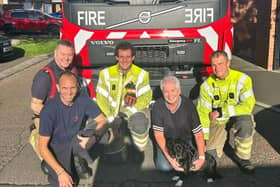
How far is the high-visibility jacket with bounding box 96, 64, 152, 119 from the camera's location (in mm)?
4250

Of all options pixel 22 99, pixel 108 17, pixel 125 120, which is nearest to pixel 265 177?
pixel 125 120

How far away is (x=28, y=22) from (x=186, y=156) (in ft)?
72.3

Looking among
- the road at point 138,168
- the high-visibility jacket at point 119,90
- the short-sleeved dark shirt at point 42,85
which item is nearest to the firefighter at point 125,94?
the high-visibility jacket at point 119,90

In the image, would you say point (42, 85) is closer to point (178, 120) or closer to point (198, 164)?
point (178, 120)

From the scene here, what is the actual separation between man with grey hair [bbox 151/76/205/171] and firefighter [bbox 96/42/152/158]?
0.43 metres

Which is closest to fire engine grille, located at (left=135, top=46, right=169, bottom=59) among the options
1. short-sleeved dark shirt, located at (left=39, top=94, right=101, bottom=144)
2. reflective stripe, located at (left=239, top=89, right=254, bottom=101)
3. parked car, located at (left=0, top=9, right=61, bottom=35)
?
reflective stripe, located at (left=239, top=89, right=254, bottom=101)

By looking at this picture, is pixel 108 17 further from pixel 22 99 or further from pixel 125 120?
pixel 22 99

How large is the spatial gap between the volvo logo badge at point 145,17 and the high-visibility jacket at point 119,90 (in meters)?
0.66

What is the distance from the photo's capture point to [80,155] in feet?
11.0

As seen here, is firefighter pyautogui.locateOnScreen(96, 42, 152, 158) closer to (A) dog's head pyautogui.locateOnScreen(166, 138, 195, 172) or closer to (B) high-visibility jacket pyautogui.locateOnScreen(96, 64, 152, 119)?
(B) high-visibility jacket pyautogui.locateOnScreen(96, 64, 152, 119)

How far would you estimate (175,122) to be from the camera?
12.2ft

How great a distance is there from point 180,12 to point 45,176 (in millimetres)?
2419

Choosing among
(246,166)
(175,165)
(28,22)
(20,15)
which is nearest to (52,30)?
(28,22)

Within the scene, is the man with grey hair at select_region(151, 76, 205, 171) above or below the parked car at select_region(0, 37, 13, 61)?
below
